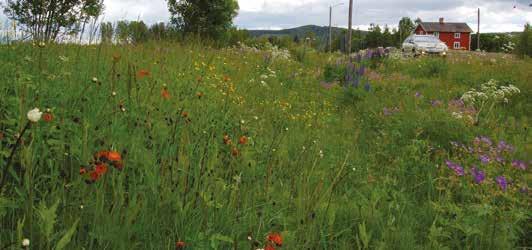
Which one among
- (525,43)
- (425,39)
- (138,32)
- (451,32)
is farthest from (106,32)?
(451,32)

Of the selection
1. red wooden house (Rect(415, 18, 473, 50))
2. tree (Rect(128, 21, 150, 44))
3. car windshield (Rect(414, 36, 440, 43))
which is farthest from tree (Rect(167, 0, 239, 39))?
red wooden house (Rect(415, 18, 473, 50))

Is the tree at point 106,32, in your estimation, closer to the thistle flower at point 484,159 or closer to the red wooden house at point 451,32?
the thistle flower at point 484,159

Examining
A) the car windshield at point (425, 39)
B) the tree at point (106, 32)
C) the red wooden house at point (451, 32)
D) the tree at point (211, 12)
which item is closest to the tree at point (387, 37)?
the car windshield at point (425, 39)

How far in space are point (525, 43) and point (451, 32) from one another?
63217mm

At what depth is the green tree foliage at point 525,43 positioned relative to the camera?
21.0 m

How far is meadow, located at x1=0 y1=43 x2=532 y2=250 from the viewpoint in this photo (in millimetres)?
2021

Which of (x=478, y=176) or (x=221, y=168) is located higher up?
(x=221, y=168)

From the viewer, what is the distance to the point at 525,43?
860 inches

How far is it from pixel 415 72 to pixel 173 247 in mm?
10285

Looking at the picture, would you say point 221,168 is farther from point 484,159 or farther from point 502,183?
point 484,159

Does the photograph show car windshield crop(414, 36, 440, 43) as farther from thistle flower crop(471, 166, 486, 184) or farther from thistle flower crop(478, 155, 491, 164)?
thistle flower crop(471, 166, 486, 184)

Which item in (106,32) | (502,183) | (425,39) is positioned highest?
(425,39)

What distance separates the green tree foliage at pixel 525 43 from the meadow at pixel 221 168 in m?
16.9

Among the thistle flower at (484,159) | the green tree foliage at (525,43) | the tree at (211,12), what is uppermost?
the tree at (211,12)
